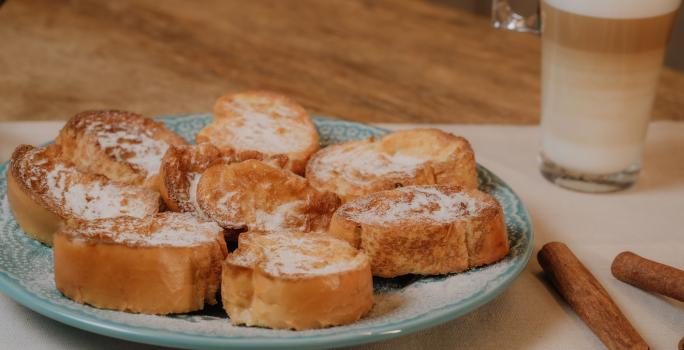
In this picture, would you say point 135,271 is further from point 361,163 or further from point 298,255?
point 361,163

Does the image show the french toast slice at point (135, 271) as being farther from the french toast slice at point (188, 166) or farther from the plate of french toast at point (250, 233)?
the french toast slice at point (188, 166)

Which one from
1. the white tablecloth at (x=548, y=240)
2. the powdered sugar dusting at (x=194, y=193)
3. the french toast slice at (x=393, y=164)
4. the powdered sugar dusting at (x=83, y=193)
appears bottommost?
the white tablecloth at (x=548, y=240)

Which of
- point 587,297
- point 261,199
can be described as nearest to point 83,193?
point 261,199

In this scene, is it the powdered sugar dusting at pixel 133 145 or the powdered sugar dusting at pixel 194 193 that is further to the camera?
the powdered sugar dusting at pixel 133 145

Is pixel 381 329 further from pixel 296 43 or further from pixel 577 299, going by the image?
pixel 296 43

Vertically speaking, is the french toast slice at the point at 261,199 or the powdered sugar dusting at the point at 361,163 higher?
the french toast slice at the point at 261,199

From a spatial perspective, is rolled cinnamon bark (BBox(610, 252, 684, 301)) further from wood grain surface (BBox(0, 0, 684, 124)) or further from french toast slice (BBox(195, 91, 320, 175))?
wood grain surface (BBox(0, 0, 684, 124))

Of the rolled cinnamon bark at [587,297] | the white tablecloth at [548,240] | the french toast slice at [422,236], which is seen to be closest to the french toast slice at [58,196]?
the white tablecloth at [548,240]
